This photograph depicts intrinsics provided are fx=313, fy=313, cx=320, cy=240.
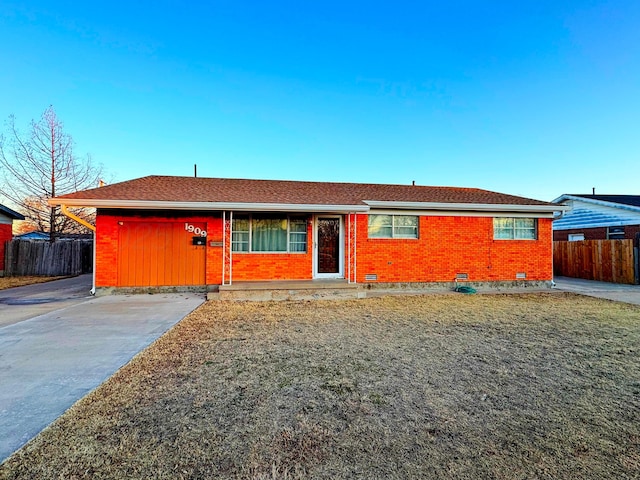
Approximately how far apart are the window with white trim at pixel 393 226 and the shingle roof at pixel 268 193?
2.03 ft

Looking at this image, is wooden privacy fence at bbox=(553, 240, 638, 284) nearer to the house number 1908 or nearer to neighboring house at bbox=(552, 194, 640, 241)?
neighboring house at bbox=(552, 194, 640, 241)

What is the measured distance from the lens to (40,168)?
16.7m

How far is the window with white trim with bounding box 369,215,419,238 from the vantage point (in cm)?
1042

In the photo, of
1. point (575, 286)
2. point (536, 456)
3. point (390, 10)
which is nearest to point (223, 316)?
point (536, 456)

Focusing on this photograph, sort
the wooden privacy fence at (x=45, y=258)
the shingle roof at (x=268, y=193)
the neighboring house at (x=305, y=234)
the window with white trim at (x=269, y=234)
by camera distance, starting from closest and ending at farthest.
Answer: the shingle roof at (x=268, y=193) → the neighboring house at (x=305, y=234) → the window with white trim at (x=269, y=234) → the wooden privacy fence at (x=45, y=258)

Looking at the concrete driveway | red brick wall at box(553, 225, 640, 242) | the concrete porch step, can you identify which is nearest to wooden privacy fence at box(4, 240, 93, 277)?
the concrete driveway

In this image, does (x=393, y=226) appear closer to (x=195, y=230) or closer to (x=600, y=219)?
(x=195, y=230)

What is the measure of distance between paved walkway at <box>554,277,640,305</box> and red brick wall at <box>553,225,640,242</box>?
4.36 meters

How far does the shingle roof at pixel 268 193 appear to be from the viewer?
8953 mm

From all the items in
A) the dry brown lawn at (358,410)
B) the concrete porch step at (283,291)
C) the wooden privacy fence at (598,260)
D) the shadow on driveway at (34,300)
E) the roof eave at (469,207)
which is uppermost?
the roof eave at (469,207)

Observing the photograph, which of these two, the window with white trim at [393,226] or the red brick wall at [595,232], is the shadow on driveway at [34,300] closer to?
the window with white trim at [393,226]

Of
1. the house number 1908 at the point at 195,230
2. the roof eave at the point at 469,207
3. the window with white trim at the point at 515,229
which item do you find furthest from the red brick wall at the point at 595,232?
the house number 1908 at the point at 195,230

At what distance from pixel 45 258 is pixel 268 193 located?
485 inches


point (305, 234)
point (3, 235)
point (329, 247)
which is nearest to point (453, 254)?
point (329, 247)
